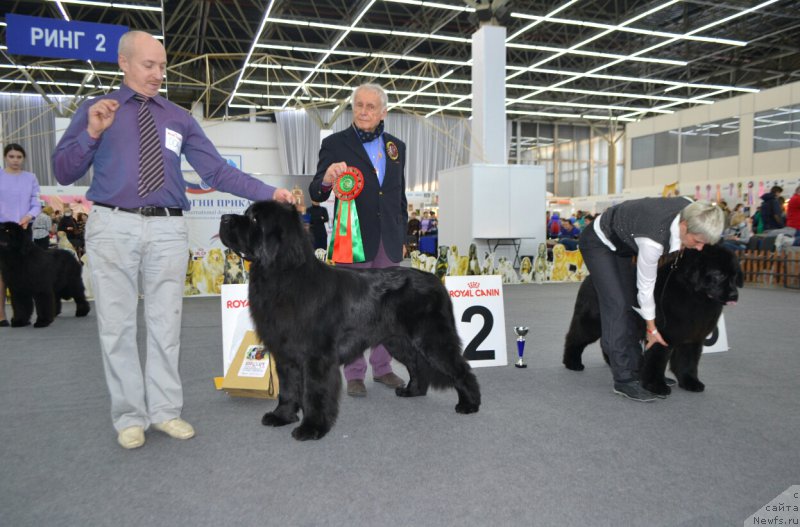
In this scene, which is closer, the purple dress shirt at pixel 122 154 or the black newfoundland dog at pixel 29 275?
the purple dress shirt at pixel 122 154

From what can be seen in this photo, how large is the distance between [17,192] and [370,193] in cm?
431

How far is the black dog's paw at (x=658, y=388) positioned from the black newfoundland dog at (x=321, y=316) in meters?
1.15

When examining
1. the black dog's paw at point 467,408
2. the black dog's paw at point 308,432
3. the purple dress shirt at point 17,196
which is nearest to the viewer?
the black dog's paw at point 308,432

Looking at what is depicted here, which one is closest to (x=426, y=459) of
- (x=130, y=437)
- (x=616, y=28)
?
(x=130, y=437)

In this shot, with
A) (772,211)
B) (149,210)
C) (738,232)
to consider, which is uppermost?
(772,211)

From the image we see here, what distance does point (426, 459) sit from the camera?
2.56 metres

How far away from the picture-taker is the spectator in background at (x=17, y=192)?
5.57 meters

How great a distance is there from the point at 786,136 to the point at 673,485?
1898 centimetres

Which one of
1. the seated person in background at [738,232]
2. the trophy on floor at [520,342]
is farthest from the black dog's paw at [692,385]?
the seated person in background at [738,232]

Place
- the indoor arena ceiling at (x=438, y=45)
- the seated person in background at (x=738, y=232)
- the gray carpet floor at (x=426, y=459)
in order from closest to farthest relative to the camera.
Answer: the gray carpet floor at (x=426, y=459) < the seated person in background at (x=738, y=232) < the indoor arena ceiling at (x=438, y=45)

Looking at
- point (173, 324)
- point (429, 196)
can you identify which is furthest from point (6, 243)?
point (429, 196)

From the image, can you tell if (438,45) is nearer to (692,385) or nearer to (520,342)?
(520,342)

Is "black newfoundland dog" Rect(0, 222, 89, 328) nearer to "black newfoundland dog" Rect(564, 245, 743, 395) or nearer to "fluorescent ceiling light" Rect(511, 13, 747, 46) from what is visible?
"black newfoundland dog" Rect(564, 245, 743, 395)

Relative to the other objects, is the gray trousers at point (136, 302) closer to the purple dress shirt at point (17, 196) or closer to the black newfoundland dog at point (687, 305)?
the black newfoundland dog at point (687, 305)
